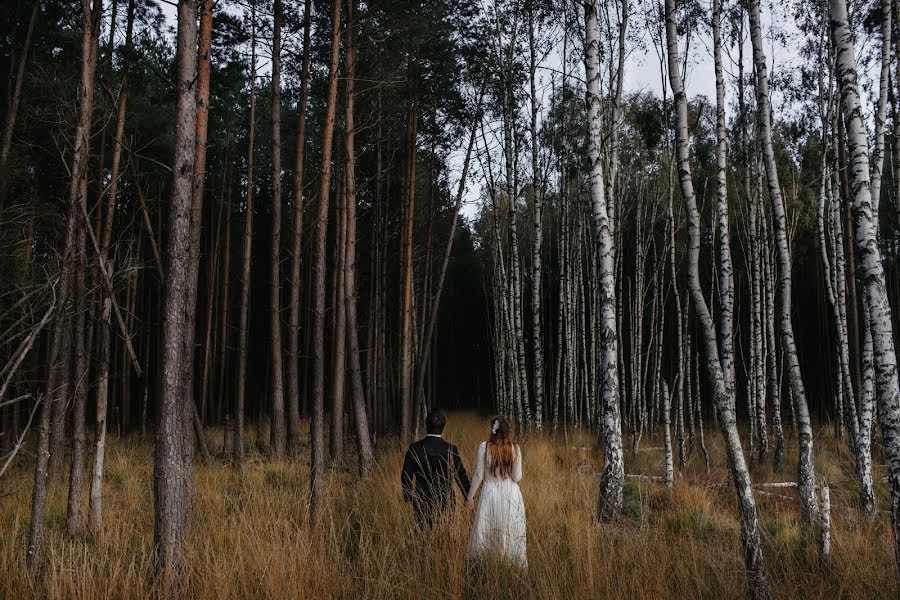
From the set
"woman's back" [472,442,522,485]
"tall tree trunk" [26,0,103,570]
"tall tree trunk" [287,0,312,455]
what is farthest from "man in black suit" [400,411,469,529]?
"tall tree trunk" [287,0,312,455]

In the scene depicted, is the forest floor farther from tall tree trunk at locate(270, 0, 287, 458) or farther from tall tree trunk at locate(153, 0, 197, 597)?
tall tree trunk at locate(270, 0, 287, 458)

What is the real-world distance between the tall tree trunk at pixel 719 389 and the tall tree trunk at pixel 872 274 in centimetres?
81

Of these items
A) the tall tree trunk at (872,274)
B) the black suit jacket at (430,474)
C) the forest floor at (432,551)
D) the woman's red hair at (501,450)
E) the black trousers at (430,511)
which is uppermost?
the tall tree trunk at (872,274)

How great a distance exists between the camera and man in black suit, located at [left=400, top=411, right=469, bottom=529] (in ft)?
17.2

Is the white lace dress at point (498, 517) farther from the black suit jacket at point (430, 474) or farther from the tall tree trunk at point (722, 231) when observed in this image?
the tall tree trunk at point (722, 231)

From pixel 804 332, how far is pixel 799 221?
6.91 m

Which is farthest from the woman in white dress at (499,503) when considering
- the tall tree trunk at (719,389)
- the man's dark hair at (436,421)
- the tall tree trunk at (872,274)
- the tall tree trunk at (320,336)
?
→ the tall tree trunk at (872,274)

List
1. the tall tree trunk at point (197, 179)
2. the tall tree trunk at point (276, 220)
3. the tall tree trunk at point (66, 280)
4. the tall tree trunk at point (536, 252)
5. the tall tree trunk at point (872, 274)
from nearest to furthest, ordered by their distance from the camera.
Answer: the tall tree trunk at point (872, 274) → the tall tree trunk at point (66, 280) → the tall tree trunk at point (197, 179) → the tall tree trunk at point (276, 220) → the tall tree trunk at point (536, 252)

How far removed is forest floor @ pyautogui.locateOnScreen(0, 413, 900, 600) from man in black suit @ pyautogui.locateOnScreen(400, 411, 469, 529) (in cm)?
22

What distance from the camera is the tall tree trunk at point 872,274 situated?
3.32 m

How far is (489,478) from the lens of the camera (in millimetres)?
4922

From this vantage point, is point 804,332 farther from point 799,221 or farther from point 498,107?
point 498,107

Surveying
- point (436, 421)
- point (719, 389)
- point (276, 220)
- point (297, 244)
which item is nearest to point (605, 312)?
point (719, 389)

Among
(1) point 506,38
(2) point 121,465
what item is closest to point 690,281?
(2) point 121,465
